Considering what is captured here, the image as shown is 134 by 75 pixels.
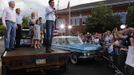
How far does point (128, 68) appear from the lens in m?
8.38

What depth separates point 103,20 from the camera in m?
40.3

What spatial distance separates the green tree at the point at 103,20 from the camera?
3934 cm

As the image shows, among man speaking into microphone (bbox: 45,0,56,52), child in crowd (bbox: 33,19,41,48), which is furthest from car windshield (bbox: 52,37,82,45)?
man speaking into microphone (bbox: 45,0,56,52)

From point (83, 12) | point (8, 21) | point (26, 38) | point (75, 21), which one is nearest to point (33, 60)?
point (8, 21)

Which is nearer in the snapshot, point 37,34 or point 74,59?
point 37,34

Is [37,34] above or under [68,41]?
above

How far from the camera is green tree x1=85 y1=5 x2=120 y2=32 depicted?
39.3 meters

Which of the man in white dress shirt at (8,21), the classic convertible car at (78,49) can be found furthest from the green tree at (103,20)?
the man in white dress shirt at (8,21)

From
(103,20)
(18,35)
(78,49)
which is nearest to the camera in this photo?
(18,35)

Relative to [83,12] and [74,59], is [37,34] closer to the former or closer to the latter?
[74,59]

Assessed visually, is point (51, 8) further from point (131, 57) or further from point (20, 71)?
point (131, 57)

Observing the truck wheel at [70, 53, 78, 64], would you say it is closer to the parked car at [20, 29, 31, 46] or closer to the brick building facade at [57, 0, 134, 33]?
the parked car at [20, 29, 31, 46]

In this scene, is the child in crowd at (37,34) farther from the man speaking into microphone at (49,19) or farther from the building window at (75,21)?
the building window at (75,21)

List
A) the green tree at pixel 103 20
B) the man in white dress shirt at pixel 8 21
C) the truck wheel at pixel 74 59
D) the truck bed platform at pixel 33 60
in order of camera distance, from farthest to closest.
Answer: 1. the green tree at pixel 103 20
2. the truck wheel at pixel 74 59
3. the man in white dress shirt at pixel 8 21
4. the truck bed platform at pixel 33 60
